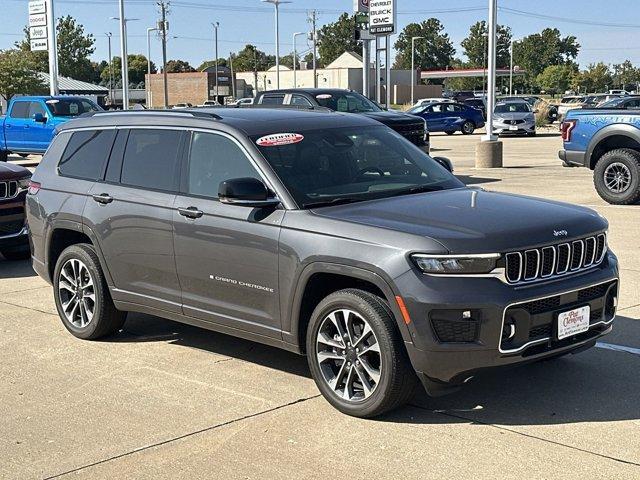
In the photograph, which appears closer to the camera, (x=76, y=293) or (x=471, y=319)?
(x=471, y=319)

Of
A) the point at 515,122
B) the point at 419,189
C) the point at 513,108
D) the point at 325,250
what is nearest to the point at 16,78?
the point at 513,108

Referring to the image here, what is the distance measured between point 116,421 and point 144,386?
2.12ft

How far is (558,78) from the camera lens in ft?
389

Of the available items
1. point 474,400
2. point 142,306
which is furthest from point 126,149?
point 474,400

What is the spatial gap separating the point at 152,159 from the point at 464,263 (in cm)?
272

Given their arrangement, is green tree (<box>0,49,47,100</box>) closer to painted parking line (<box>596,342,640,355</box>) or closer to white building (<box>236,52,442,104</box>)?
white building (<box>236,52,442,104</box>)

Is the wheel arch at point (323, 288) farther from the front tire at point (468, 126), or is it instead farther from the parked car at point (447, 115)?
the front tire at point (468, 126)

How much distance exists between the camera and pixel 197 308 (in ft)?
19.4

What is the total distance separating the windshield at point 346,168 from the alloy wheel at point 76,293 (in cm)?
204

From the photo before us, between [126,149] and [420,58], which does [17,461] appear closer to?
[126,149]

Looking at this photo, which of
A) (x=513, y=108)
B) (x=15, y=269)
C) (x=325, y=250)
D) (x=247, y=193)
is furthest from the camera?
(x=513, y=108)

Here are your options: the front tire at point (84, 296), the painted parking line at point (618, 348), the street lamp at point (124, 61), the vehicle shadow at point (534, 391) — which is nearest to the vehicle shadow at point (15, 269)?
the front tire at point (84, 296)

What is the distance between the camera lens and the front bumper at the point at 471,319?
15.1 feet

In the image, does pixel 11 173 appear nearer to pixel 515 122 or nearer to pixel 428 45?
pixel 515 122
